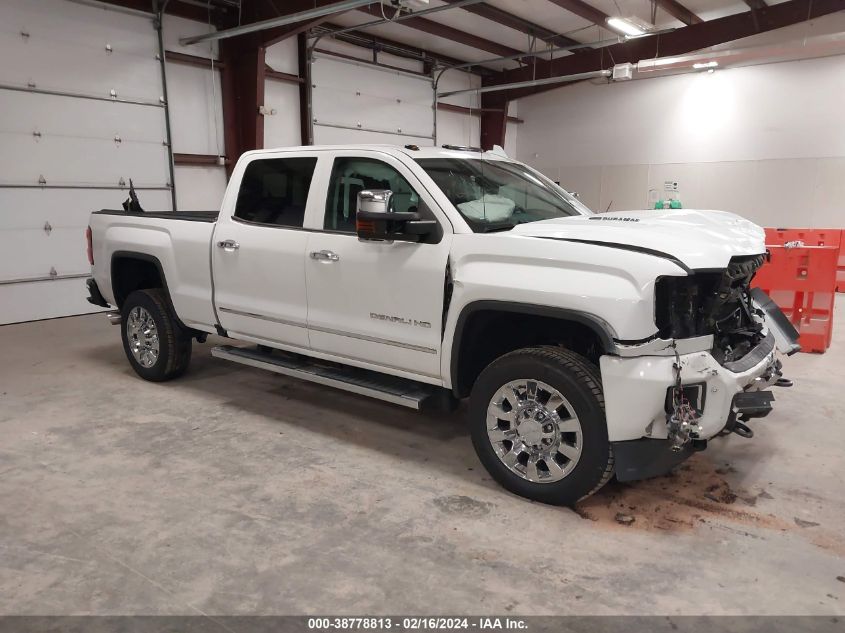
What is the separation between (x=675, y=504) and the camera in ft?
10.5

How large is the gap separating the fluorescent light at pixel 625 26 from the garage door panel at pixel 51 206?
807 cm

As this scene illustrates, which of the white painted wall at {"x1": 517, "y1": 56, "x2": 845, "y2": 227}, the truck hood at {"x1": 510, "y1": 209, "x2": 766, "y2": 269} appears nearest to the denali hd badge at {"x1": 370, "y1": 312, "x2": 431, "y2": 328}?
the truck hood at {"x1": 510, "y1": 209, "x2": 766, "y2": 269}

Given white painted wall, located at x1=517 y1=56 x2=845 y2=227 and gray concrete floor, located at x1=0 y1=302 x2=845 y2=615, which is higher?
white painted wall, located at x1=517 y1=56 x2=845 y2=227

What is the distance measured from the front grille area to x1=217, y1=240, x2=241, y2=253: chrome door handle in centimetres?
299

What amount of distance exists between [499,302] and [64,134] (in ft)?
26.6

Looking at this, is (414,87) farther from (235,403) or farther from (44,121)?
(235,403)

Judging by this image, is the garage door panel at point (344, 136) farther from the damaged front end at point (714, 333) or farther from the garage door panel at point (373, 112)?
the damaged front end at point (714, 333)

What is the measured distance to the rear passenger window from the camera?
4.17 metres

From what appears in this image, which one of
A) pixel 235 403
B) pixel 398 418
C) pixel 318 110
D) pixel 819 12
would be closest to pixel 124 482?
pixel 235 403

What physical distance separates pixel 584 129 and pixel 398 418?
13.8 m

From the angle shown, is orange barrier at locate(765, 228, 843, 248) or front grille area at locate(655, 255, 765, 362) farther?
orange barrier at locate(765, 228, 843, 248)

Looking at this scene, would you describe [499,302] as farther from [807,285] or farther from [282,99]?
[282,99]

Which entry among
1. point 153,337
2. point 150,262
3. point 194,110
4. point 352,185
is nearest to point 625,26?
point 194,110

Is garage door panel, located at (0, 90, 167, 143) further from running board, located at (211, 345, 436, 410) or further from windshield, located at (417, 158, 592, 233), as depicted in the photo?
windshield, located at (417, 158, 592, 233)
